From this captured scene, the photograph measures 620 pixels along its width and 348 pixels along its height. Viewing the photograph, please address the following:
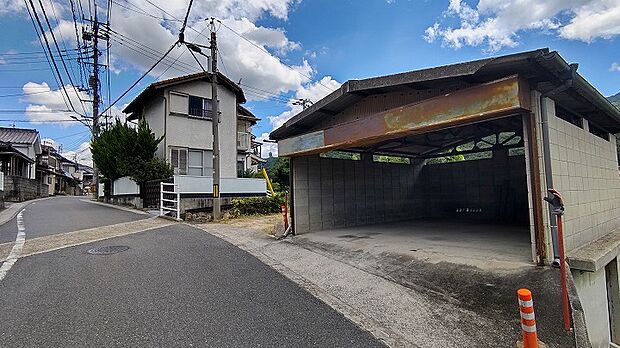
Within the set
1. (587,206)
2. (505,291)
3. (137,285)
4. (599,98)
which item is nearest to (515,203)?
(587,206)

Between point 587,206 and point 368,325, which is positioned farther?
point 587,206

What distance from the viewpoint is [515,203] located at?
11516 mm

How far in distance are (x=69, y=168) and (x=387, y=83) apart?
67.7m

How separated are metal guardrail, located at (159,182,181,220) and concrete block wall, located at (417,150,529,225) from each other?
884 cm

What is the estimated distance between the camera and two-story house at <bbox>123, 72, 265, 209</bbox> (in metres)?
15.6

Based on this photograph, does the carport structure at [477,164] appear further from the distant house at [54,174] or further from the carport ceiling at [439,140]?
the distant house at [54,174]

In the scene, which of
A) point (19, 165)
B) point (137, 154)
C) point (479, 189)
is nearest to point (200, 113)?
point (137, 154)

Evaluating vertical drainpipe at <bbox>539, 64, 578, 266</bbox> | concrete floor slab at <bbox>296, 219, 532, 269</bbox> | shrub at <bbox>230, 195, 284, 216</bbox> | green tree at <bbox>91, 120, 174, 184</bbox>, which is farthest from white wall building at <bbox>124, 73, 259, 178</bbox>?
vertical drainpipe at <bbox>539, 64, 578, 266</bbox>

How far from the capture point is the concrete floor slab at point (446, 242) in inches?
217

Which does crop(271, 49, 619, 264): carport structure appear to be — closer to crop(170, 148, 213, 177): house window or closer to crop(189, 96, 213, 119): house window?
crop(170, 148, 213, 177): house window

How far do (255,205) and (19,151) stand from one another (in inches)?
989

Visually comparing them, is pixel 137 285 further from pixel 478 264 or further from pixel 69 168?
pixel 69 168

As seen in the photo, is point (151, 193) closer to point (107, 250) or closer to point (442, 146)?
point (107, 250)

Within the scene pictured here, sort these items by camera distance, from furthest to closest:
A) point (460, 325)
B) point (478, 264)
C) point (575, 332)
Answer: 1. point (478, 264)
2. point (460, 325)
3. point (575, 332)
